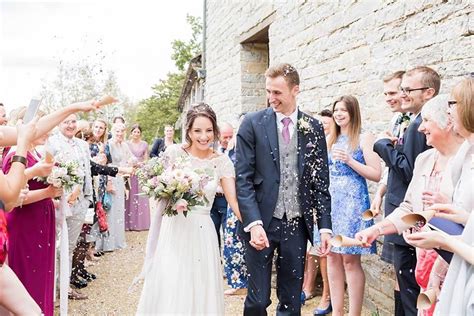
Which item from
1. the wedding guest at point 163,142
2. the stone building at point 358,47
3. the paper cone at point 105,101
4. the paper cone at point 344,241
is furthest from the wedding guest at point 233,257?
the wedding guest at point 163,142

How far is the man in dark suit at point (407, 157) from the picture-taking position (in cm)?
335

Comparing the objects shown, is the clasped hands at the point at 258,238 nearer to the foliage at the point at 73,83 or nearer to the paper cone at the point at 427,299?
the paper cone at the point at 427,299

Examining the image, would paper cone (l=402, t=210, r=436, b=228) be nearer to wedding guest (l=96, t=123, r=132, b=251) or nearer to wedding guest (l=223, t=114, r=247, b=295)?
wedding guest (l=223, t=114, r=247, b=295)

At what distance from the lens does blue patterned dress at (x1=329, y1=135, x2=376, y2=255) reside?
14.4 feet

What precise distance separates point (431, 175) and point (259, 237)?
3.84ft

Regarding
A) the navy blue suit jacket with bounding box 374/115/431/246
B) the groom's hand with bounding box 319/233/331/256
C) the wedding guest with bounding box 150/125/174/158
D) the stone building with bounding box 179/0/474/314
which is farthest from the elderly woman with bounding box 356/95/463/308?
the wedding guest with bounding box 150/125/174/158

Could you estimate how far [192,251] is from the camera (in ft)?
12.6

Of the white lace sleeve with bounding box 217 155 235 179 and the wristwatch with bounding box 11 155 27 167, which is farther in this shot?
the white lace sleeve with bounding box 217 155 235 179

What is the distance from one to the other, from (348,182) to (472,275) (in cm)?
231

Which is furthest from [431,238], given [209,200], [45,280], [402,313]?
[45,280]

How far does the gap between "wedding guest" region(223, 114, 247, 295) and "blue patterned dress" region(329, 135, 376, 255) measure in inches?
66.0

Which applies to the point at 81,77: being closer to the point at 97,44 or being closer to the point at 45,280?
the point at 97,44

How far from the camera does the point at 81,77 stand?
56.1ft

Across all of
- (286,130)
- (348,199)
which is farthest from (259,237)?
(348,199)
